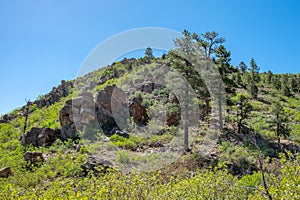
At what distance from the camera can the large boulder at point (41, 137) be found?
17781 millimetres

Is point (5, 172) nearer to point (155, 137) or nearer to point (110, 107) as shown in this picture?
point (155, 137)

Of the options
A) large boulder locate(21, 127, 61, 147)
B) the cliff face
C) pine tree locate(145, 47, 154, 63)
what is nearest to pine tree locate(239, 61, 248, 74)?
pine tree locate(145, 47, 154, 63)

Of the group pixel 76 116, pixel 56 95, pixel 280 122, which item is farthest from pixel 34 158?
pixel 56 95

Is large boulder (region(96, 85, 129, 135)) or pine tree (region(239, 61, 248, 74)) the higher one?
pine tree (region(239, 61, 248, 74))

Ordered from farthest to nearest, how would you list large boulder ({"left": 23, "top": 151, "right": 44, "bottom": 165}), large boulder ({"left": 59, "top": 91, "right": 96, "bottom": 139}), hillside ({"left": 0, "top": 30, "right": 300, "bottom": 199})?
large boulder ({"left": 59, "top": 91, "right": 96, "bottom": 139}) < large boulder ({"left": 23, "top": 151, "right": 44, "bottom": 165}) < hillside ({"left": 0, "top": 30, "right": 300, "bottom": 199})

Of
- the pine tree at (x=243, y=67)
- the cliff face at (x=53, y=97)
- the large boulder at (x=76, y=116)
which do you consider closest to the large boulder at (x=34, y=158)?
the large boulder at (x=76, y=116)

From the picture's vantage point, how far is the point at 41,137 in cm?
1786

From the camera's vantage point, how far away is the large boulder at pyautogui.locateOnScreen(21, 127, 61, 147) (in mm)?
17781

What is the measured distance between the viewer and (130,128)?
19.2m

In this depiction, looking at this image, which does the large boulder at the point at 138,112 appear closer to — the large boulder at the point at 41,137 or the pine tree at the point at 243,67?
the large boulder at the point at 41,137

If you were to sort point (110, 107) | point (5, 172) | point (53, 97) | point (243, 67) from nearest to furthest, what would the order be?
point (5, 172)
point (110, 107)
point (53, 97)
point (243, 67)

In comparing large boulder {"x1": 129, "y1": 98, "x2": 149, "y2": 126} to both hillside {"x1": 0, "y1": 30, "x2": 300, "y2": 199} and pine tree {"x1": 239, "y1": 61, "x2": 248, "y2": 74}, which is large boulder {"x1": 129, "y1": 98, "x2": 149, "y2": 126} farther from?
pine tree {"x1": 239, "y1": 61, "x2": 248, "y2": 74}

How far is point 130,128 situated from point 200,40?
8725 millimetres

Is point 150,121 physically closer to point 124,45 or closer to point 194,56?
point 194,56
